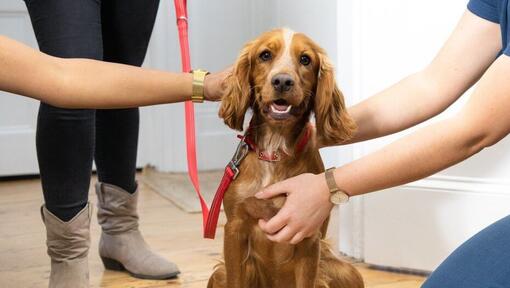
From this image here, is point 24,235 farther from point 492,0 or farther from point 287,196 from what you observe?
point 492,0

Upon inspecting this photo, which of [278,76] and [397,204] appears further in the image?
[397,204]

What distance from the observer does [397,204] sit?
7.75 feet

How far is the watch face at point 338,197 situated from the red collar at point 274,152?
265 mm

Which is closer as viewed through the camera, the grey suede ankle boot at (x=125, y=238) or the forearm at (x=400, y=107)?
the forearm at (x=400, y=107)

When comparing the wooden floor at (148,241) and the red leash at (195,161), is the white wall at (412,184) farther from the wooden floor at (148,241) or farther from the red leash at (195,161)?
the red leash at (195,161)

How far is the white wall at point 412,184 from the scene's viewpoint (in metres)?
2.24

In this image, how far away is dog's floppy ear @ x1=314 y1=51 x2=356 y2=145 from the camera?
162 centimetres

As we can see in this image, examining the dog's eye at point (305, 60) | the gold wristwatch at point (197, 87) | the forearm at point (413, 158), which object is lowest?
the forearm at point (413, 158)

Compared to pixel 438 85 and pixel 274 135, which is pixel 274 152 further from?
pixel 438 85

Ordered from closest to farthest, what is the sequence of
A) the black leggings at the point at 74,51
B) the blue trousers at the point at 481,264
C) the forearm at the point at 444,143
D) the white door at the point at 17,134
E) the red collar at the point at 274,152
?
the blue trousers at the point at 481,264
the forearm at the point at 444,143
the red collar at the point at 274,152
the black leggings at the point at 74,51
the white door at the point at 17,134

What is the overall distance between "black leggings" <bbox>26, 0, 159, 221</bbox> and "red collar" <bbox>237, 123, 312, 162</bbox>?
42cm

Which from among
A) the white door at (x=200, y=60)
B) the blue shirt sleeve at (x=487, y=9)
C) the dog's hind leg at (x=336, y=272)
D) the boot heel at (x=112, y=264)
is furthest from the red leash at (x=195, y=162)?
the white door at (x=200, y=60)

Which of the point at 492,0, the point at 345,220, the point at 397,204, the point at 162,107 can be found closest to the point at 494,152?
the point at 397,204

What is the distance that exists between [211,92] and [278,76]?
0.15 meters
